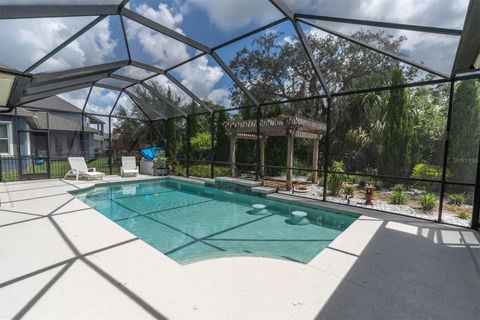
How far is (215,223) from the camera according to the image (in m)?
5.27

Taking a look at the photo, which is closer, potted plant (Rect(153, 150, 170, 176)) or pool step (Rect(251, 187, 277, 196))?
pool step (Rect(251, 187, 277, 196))

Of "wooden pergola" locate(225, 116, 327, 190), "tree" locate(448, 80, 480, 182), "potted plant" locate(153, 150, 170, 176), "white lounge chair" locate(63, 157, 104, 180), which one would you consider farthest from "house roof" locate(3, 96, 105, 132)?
"tree" locate(448, 80, 480, 182)

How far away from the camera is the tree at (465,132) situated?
6.75 m

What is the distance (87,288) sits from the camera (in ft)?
7.36

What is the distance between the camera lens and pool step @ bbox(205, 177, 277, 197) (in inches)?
298

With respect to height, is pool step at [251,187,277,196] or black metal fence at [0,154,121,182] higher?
black metal fence at [0,154,121,182]

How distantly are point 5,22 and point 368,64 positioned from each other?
9.49 metres

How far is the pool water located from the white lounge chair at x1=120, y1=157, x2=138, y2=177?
2043mm

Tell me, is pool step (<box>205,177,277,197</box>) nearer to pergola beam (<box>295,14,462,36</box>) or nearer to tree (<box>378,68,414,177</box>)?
pergola beam (<box>295,14,462,36</box>)

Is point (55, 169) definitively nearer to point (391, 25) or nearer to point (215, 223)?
point (215, 223)

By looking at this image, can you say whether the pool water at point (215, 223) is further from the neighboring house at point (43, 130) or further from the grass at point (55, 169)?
the neighboring house at point (43, 130)

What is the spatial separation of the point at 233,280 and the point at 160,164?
9969mm

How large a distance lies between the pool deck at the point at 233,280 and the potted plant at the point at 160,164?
25.2 ft

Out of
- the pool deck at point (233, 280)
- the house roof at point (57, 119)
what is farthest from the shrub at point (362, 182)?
the house roof at point (57, 119)
